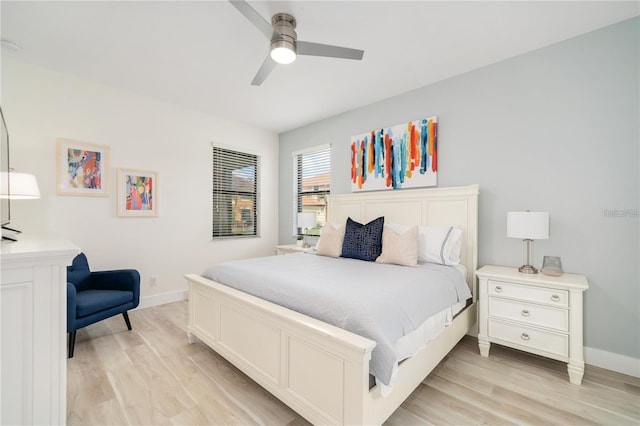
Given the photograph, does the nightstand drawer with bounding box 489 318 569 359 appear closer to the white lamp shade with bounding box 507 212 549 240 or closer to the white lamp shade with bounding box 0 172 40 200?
the white lamp shade with bounding box 507 212 549 240

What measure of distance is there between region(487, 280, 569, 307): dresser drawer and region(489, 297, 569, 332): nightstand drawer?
4 cm

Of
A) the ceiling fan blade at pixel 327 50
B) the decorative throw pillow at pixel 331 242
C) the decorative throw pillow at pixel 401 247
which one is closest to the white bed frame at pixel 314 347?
the decorative throw pillow at pixel 401 247

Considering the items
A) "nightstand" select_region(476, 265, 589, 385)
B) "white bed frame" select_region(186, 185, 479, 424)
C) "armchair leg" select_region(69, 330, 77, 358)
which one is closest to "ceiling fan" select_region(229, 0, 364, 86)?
"white bed frame" select_region(186, 185, 479, 424)

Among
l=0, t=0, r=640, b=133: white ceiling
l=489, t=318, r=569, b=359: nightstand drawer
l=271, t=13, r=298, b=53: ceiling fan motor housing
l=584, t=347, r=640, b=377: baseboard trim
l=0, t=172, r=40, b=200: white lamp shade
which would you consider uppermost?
l=0, t=0, r=640, b=133: white ceiling

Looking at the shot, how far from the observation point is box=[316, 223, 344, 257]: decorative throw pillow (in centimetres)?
307

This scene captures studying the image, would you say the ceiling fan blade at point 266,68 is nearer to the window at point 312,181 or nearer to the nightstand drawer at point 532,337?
the window at point 312,181

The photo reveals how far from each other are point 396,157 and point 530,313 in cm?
204

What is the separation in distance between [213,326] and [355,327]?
4.65 ft

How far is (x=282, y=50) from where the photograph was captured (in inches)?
76.9

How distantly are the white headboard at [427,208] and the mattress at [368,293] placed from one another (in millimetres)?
451

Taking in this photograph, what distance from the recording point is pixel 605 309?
87.4 inches

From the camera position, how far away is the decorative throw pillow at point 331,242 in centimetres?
307

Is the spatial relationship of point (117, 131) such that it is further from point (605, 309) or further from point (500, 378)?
point (605, 309)

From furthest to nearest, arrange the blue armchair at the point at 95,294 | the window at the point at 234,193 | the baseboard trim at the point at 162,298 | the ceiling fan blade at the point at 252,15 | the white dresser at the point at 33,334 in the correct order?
the window at the point at 234,193, the baseboard trim at the point at 162,298, the blue armchair at the point at 95,294, the ceiling fan blade at the point at 252,15, the white dresser at the point at 33,334
